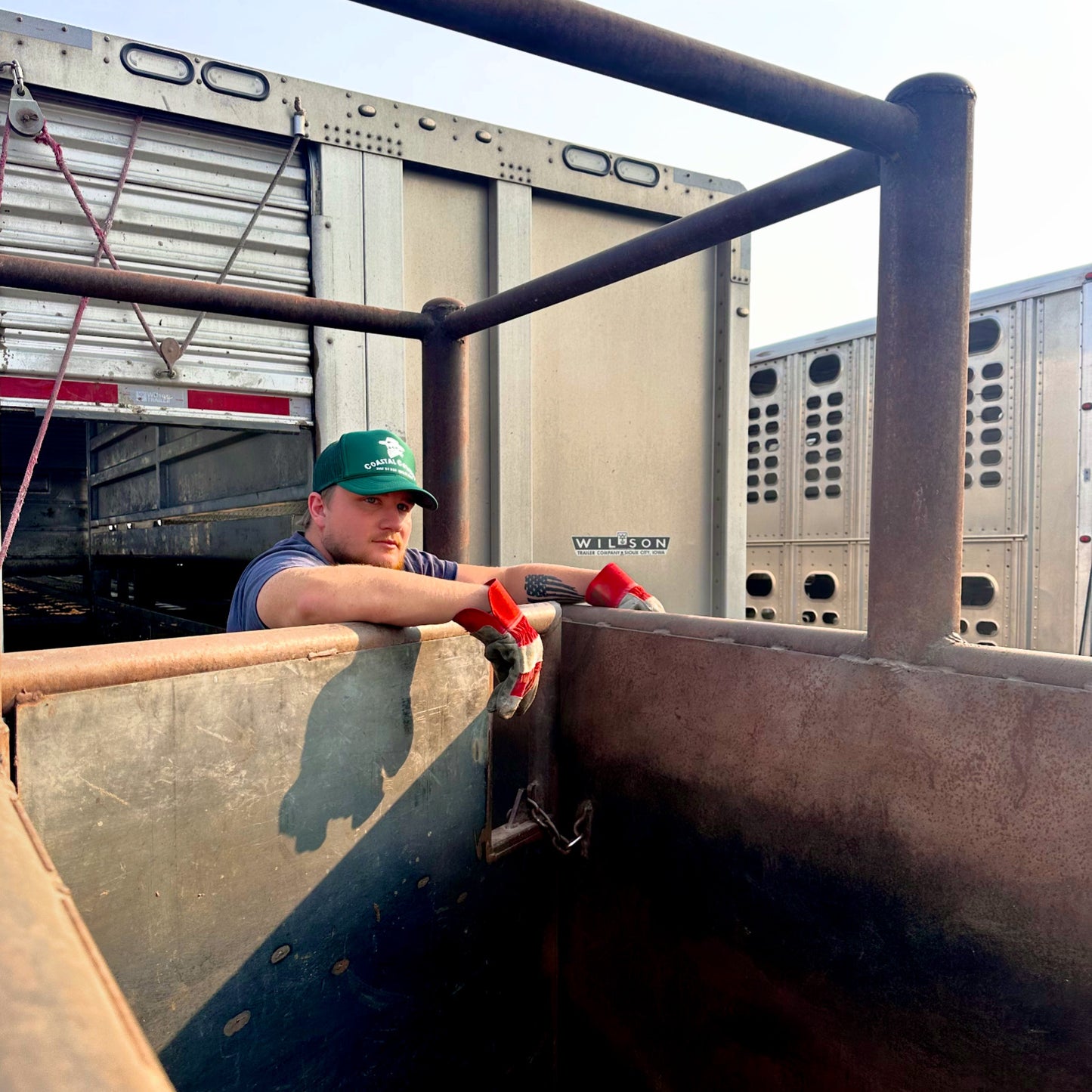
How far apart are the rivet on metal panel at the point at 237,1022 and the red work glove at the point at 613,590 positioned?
1308 mm

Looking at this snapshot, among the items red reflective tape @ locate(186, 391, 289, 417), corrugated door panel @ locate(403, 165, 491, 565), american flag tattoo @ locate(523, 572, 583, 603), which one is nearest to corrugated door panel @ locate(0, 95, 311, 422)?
red reflective tape @ locate(186, 391, 289, 417)

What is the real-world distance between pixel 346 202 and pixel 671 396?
185 cm

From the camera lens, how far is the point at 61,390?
288 cm

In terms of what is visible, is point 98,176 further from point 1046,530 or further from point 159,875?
point 1046,530

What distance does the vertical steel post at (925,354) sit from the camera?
1.33m

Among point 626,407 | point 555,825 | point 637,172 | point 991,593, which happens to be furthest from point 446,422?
point 991,593

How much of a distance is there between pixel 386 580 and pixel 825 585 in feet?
20.6

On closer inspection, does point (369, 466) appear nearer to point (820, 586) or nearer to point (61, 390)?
point (61, 390)

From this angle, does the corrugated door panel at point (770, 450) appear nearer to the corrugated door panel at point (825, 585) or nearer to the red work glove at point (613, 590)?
the corrugated door panel at point (825, 585)

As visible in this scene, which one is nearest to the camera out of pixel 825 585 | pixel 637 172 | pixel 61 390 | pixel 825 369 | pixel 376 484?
pixel 376 484

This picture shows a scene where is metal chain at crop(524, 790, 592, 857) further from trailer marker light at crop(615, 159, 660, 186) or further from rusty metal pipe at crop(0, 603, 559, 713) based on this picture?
trailer marker light at crop(615, 159, 660, 186)

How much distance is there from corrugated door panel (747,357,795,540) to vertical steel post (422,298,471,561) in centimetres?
552

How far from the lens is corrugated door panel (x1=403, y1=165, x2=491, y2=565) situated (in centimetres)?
347

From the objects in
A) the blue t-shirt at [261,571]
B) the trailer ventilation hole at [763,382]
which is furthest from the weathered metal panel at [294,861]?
the trailer ventilation hole at [763,382]
